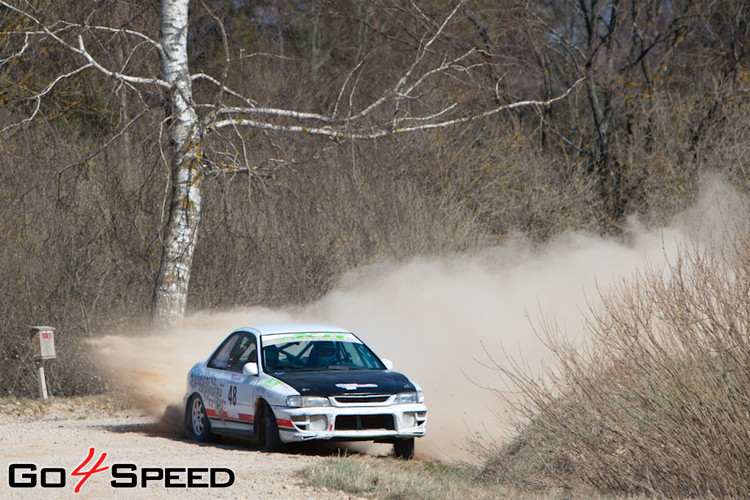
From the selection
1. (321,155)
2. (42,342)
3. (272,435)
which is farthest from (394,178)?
(272,435)

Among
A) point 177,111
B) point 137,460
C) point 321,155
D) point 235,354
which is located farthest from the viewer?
point 321,155

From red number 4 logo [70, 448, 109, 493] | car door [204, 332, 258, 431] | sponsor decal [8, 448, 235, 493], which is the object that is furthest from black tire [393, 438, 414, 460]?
red number 4 logo [70, 448, 109, 493]

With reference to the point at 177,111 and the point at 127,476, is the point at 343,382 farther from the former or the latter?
the point at 177,111

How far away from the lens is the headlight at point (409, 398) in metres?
10.6

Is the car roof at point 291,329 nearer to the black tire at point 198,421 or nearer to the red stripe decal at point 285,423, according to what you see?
the black tire at point 198,421

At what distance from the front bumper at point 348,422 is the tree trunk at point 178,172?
6863 millimetres

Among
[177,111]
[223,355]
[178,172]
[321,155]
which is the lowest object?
[223,355]

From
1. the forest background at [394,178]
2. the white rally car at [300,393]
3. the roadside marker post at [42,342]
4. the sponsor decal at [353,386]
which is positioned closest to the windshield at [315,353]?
the white rally car at [300,393]

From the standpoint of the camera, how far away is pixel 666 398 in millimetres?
7973

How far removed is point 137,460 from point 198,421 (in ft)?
7.72

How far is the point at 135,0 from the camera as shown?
57.2 feet

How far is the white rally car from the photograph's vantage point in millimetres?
10398

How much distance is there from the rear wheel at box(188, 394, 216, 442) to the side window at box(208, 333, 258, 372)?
20.3 inches

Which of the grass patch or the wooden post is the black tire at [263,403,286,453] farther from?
the wooden post
